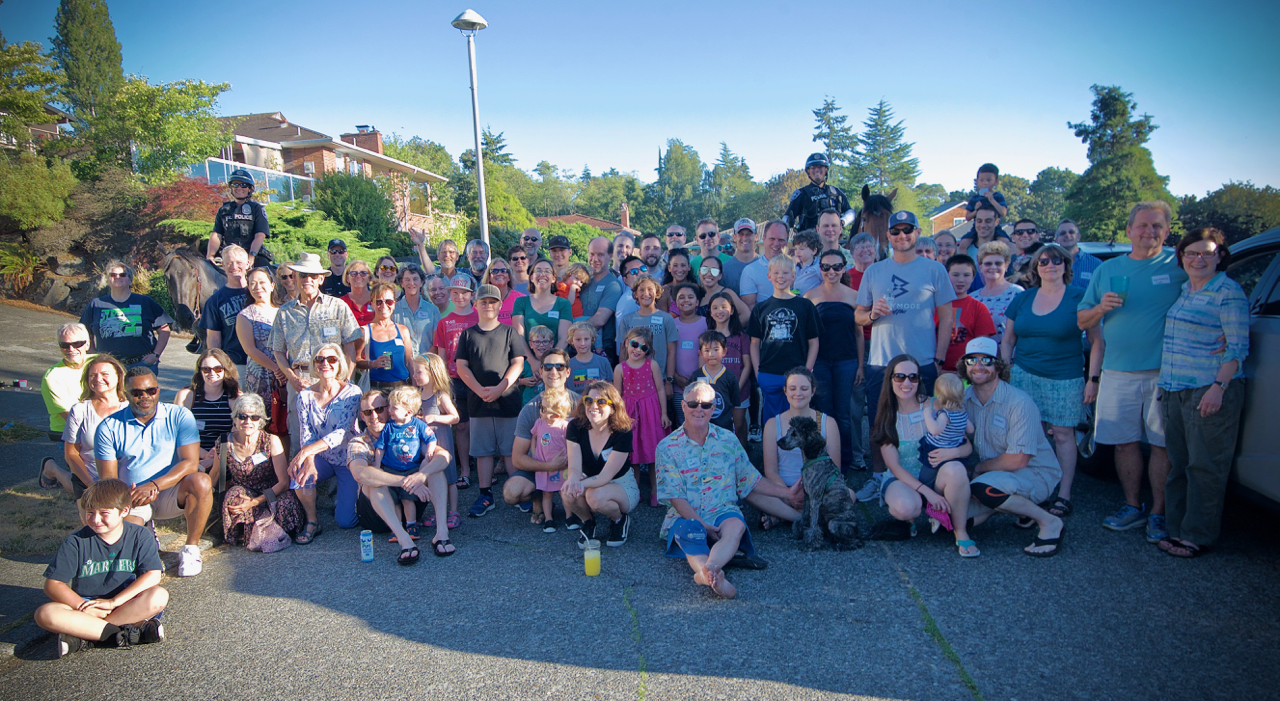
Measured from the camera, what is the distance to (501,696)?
299cm

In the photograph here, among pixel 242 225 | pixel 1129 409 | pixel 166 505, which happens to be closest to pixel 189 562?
pixel 166 505

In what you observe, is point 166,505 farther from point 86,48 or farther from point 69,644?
point 86,48

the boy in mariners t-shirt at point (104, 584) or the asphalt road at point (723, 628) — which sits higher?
the boy in mariners t-shirt at point (104, 584)

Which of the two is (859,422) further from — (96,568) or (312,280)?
(96,568)

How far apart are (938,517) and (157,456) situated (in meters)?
5.28

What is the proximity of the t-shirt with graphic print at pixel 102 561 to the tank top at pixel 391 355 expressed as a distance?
226 centimetres

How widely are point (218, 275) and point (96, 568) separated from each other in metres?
5.42

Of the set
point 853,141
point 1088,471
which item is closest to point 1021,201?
point 853,141

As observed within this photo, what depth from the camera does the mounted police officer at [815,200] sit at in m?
7.92

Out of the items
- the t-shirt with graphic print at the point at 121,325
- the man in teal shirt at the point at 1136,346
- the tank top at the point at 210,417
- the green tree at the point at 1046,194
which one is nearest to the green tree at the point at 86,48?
the t-shirt with graphic print at the point at 121,325

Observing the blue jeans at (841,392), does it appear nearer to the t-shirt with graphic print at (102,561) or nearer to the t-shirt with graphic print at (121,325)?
the t-shirt with graphic print at (102,561)

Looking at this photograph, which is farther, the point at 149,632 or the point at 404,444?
the point at 404,444

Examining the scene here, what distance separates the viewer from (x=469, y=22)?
1223cm

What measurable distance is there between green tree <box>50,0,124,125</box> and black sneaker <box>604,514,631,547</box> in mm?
43070
